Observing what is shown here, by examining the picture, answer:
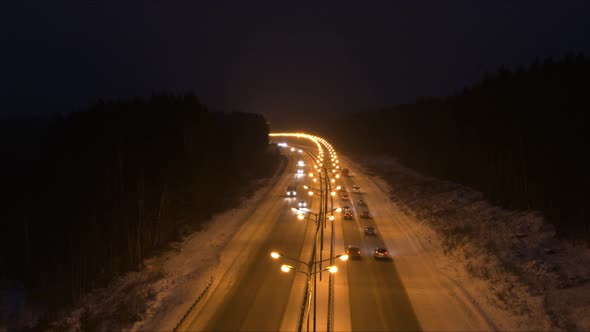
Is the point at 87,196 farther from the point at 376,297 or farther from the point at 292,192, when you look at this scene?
the point at 292,192

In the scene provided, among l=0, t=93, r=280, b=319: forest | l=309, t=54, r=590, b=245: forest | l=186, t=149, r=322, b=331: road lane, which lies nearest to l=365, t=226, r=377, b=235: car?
l=186, t=149, r=322, b=331: road lane

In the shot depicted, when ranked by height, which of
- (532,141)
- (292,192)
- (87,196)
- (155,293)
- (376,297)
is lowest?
(155,293)

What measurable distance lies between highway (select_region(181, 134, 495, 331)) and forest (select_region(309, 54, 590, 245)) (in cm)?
1005

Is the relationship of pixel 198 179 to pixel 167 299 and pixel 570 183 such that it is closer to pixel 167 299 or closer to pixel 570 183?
pixel 167 299

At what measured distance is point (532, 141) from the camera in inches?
1592

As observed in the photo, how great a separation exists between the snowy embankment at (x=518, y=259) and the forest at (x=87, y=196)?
25570 mm

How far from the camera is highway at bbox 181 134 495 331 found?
25422mm

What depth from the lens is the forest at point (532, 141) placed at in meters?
33.8

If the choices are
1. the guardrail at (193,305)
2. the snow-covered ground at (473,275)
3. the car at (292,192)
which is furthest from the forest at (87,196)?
the car at (292,192)

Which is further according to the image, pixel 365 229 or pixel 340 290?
pixel 365 229

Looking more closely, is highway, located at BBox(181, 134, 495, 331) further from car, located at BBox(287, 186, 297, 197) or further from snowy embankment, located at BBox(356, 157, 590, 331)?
car, located at BBox(287, 186, 297, 197)

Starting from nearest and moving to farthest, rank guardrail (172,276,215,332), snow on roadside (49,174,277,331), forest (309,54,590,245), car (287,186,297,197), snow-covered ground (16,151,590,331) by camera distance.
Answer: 1. guardrail (172,276,215,332)
2. snow-covered ground (16,151,590,331)
3. snow on roadside (49,174,277,331)
4. forest (309,54,590,245)
5. car (287,186,297,197)

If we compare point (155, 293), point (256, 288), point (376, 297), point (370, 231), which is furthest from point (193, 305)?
point (370, 231)

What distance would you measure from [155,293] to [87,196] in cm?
1029
